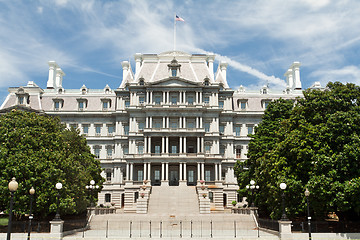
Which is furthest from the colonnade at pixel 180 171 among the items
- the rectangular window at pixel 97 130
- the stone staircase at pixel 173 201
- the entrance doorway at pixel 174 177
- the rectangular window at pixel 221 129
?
the rectangular window at pixel 97 130

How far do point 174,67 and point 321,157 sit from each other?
38508 mm

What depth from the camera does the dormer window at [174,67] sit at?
63656mm

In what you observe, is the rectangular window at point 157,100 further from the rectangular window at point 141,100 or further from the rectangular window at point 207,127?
the rectangular window at point 207,127

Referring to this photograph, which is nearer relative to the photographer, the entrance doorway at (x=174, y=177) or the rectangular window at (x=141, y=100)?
the entrance doorway at (x=174, y=177)

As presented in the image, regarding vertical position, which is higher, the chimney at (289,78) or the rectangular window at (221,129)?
the chimney at (289,78)

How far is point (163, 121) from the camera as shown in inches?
2441

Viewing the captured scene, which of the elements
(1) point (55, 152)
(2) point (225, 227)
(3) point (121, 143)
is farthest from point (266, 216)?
(3) point (121, 143)

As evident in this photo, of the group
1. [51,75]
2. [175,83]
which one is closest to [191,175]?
[175,83]

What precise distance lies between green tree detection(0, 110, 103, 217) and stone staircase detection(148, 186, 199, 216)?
1139 cm

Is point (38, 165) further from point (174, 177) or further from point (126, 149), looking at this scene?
point (126, 149)

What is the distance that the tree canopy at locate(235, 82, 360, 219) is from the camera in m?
28.8

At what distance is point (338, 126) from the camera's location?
1197 inches

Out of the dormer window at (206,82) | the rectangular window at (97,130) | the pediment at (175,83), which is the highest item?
the dormer window at (206,82)

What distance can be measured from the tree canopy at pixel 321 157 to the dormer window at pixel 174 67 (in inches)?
1215
